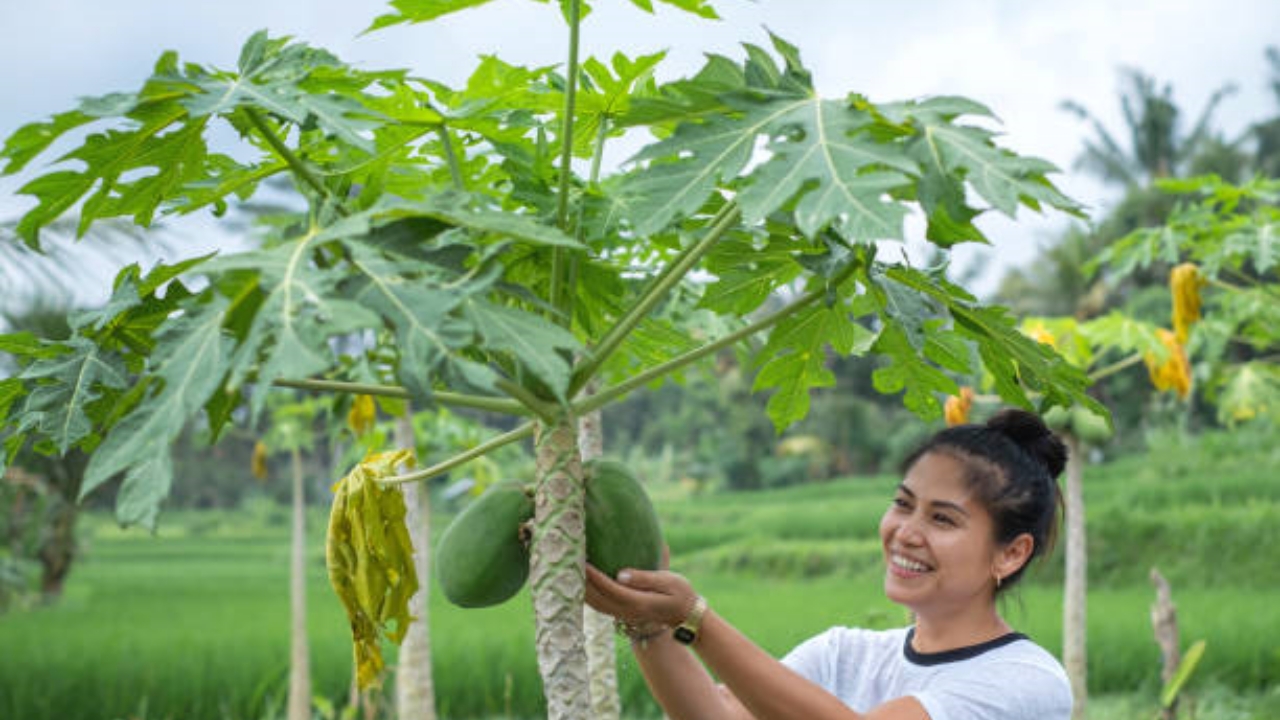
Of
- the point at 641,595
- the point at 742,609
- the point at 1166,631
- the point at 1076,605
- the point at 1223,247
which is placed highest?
the point at 1223,247

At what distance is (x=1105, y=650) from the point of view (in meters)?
8.10

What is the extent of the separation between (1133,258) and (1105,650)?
3.79 m

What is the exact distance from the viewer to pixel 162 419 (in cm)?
112

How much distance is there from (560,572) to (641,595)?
14 centimetres

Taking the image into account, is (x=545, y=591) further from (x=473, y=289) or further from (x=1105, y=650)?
(x=1105, y=650)

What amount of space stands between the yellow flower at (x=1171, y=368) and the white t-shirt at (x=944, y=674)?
10.3 feet

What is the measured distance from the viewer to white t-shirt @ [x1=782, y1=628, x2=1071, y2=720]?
1.85m

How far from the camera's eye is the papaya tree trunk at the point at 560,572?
1475 mm

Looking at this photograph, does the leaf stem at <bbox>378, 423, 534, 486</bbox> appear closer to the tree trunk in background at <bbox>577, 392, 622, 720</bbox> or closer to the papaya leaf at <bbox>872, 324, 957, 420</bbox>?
the papaya leaf at <bbox>872, 324, 957, 420</bbox>

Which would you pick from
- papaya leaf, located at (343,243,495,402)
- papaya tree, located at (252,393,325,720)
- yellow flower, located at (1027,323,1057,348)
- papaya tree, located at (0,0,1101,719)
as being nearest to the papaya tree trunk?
papaya tree, located at (0,0,1101,719)

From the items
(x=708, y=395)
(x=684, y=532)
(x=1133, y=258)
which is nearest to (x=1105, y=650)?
(x=1133, y=258)

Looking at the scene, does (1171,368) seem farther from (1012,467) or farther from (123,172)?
(123,172)

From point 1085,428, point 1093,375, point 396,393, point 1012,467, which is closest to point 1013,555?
point 1012,467

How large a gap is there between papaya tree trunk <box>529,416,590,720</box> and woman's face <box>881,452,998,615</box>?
0.64 meters
